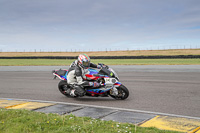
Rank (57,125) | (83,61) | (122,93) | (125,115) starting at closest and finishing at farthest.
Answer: (57,125), (125,115), (83,61), (122,93)

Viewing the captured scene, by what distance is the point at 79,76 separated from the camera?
26.8ft

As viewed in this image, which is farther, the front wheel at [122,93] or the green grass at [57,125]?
the front wheel at [122,93]

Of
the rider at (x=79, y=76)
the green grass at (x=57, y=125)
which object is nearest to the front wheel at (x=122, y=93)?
the rider at (x=79, y=76)

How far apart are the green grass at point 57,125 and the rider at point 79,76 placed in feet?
8.68

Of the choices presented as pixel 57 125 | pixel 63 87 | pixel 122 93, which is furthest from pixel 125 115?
pixel 63 87

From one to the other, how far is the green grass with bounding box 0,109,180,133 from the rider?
264cm

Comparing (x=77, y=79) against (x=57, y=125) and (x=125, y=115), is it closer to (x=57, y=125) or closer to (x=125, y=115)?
(x=125, y=115)

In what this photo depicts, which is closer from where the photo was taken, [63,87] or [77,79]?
[77,79]

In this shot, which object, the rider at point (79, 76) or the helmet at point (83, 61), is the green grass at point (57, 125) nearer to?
the rider at point (79, 76)

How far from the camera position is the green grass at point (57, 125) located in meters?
4.61

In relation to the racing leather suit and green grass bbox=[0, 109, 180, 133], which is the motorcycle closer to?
the racing leather suit

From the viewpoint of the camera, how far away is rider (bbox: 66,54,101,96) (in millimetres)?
8102

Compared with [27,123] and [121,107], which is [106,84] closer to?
[121,107]

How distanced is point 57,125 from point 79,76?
330 centimetres
